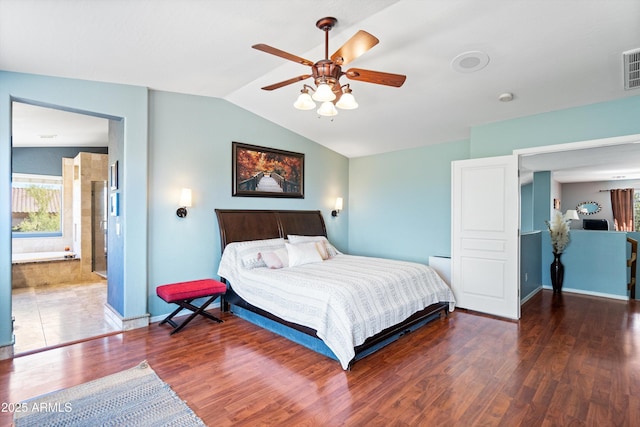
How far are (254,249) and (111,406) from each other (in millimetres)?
2391

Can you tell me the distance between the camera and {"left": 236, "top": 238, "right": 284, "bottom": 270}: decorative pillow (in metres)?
4.13

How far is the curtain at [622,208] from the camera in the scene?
348 inches

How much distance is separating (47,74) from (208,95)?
5.69 feet

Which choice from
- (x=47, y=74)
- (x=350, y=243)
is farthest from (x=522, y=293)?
(x=47, y=74)

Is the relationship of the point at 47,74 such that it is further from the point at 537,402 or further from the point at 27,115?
the point at 537,402

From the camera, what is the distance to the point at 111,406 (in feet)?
7.27

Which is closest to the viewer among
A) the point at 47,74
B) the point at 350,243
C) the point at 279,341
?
the point at 47,74

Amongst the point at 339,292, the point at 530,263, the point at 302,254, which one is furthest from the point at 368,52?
the point at 530,263

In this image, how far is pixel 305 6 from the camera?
8.14ft

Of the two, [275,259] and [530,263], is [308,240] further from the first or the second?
[530,263]

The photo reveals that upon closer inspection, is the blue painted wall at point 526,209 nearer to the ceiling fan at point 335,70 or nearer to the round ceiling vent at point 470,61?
the round ceiling vent at point 470,61

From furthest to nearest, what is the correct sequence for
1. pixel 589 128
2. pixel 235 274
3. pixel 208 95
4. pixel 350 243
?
pixel 350 243 < pixel 208 95 < pixel 235 274 < pixel 589 128

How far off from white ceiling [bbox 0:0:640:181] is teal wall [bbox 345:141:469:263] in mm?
1314

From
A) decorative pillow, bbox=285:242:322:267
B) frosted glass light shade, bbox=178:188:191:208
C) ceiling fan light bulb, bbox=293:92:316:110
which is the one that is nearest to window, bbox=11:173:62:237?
frosted glass light shade, bbox=178:188:191:208
